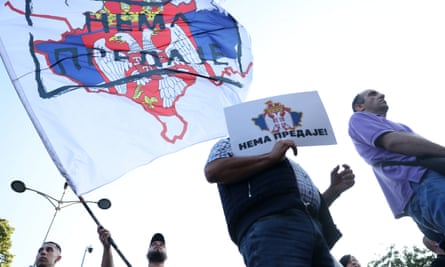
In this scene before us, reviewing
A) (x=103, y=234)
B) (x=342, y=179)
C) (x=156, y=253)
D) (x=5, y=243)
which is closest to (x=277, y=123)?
(x=342, y=179)

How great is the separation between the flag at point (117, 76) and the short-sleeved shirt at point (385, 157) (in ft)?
6.83

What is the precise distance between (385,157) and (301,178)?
81 cm

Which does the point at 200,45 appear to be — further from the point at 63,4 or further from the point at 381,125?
the point at 381,125

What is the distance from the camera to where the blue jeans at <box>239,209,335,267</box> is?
1.91 metres

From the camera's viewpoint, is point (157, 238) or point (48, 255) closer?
point (157, 238)

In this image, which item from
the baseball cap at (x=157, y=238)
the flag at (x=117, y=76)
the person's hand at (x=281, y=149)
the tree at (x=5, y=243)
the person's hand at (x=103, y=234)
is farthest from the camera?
the tree at (x=5, y=243)

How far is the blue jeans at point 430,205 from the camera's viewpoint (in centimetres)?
241

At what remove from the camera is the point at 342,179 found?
294 centimetres

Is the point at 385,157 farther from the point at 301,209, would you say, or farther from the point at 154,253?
the point at 154,253

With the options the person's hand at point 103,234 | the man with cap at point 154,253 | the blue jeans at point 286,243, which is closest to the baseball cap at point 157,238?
the man with cap at point 154,253

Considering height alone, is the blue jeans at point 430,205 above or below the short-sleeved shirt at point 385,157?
below

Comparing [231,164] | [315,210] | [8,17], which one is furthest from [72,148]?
[315,210]

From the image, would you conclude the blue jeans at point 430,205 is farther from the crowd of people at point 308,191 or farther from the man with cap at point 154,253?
the man with cap at point 154,253

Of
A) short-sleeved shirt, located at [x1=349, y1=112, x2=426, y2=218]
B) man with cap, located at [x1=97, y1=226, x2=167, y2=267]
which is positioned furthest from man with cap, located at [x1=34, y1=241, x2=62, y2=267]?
short-sleeved shirt, located at [x1=349, y1=112, x2=426, y2=218]
